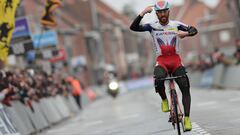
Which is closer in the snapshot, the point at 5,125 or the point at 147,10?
the point at 147,10

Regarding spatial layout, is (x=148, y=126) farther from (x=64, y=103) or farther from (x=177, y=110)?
(x=64, y=103)

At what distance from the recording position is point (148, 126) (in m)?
16.4

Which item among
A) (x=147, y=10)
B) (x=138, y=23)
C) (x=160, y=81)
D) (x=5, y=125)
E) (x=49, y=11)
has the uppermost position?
(x=49, y=11)

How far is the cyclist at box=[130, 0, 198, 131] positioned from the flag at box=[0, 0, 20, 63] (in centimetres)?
809

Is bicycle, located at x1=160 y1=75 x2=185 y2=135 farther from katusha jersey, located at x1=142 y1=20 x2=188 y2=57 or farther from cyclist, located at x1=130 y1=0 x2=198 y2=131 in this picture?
katusha jersey, located at x1=142 y1=20 x2=188 y2=57

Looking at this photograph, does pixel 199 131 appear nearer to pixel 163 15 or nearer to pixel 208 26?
pixel 163 15

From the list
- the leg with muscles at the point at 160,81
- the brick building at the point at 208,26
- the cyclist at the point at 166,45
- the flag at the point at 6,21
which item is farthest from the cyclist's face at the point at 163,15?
the brick building at the point at 208,26

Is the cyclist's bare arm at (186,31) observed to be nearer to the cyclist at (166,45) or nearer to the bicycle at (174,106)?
the cyclist at (166,45)

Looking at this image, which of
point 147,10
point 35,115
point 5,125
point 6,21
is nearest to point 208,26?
point 35,115

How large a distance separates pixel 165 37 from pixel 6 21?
9.01 metres

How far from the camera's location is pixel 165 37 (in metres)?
12.5

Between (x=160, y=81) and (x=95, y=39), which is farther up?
(x=95, y=39)

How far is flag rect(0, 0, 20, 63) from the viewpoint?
20102mm

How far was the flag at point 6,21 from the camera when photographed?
66.0 ft
